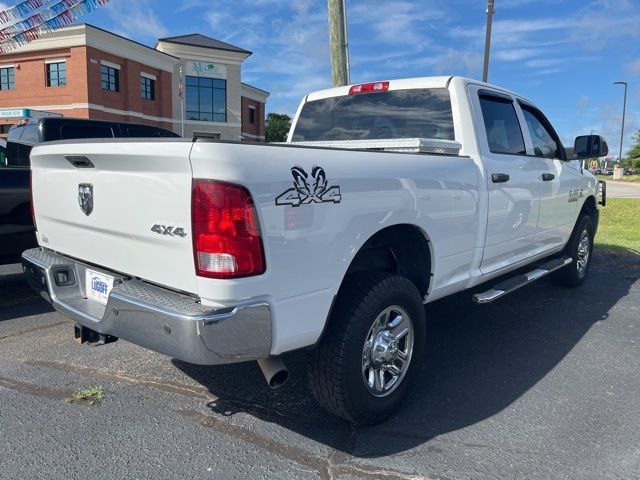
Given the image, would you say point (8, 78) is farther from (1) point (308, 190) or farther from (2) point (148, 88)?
(1) point (308, 190)

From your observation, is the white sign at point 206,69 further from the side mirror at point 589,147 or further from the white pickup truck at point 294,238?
the white pickup truck at point 294,238

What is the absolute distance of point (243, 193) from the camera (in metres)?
2.18

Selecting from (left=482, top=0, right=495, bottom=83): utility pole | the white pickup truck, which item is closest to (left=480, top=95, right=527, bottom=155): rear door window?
the white pickup truck

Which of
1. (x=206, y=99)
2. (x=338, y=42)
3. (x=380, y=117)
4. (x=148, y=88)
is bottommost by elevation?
(x=380, y=117)

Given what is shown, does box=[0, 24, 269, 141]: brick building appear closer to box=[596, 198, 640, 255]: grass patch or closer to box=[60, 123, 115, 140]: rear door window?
box=[60, 123, 115, 140]: rear door window

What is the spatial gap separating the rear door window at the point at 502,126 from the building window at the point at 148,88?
34730 millimetres

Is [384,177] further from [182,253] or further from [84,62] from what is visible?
[84,62]

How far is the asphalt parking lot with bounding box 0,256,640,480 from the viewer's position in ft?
8.61

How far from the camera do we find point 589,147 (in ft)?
18.2

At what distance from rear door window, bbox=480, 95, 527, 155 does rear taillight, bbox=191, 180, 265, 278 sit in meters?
2.51

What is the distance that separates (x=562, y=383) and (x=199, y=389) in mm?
2459

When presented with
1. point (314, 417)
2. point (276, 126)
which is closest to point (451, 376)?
point (314, 417)

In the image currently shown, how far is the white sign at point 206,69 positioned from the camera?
127 feet

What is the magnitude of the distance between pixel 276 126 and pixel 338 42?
6280cm
